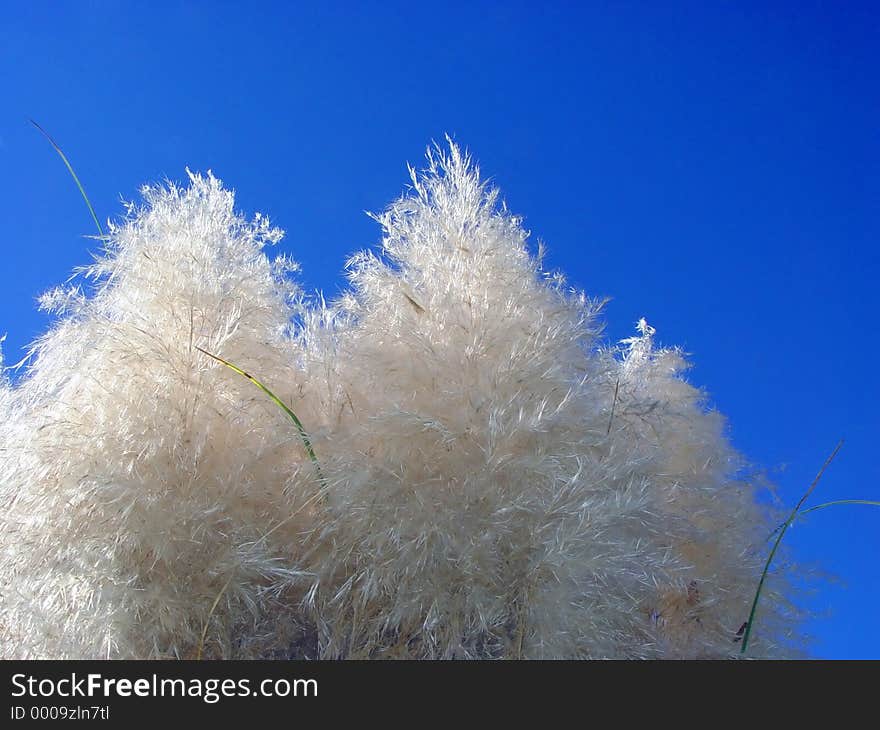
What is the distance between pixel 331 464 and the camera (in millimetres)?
3225

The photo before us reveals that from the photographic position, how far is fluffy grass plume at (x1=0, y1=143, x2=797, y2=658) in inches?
120

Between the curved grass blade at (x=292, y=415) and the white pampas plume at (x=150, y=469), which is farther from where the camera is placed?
the curved grass blade at (x=292, y=415)

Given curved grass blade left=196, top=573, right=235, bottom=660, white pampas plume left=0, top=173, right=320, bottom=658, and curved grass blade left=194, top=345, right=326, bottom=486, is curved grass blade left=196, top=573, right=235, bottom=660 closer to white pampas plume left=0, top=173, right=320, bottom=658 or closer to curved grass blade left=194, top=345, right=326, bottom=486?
white pampas plume left=0, top=173, right=320, bottom=658

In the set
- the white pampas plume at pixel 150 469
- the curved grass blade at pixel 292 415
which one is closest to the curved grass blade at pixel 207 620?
the white pampas plume at pixel 150 469

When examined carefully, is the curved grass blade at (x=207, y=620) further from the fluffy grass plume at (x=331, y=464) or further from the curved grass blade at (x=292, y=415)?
the curved grass blade at (x=292, y=415)

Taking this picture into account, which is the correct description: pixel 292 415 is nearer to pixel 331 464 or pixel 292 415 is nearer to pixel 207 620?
pixel 331 464

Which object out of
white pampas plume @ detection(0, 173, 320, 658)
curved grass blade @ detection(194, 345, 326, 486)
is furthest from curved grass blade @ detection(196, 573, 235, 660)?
curved grass blade @ detection(194, 345, 326, 486)

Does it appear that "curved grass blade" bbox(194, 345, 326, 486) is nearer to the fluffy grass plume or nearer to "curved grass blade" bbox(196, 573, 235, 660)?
the fluffy grass plume

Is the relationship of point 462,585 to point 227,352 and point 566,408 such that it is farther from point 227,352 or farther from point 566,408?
point 227,352

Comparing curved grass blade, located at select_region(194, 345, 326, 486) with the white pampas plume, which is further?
curved grass blade, located at select_region(194, 345, 326, 486)

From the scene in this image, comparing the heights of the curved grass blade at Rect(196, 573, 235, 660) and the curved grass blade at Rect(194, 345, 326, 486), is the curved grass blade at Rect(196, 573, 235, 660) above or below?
below

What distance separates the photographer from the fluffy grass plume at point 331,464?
3059mm
